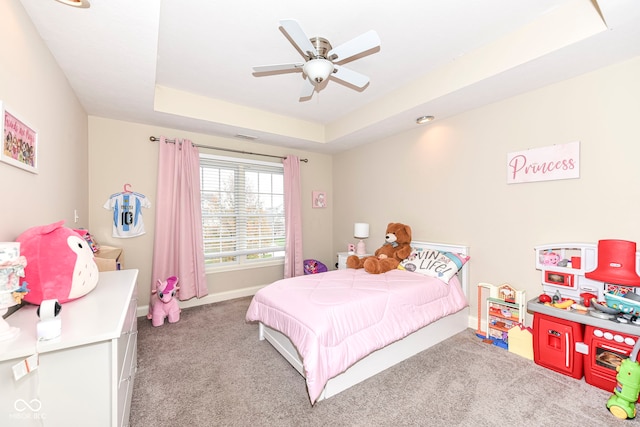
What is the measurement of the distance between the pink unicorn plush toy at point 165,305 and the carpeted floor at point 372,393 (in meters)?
0.50

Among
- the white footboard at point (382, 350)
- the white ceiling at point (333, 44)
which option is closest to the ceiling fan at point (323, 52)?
the white ceiling at point (333, 44)

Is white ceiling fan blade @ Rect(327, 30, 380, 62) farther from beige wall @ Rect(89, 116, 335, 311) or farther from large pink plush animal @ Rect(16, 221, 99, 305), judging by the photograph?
beige wall @ Rect(89, 116, 335, 311)

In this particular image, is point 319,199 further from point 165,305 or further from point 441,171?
point 165,305

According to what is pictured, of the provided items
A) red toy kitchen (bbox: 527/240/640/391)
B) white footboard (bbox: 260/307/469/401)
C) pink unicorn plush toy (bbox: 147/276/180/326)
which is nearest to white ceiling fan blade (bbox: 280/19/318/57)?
white footboard (bbox: 260/307/469/401)

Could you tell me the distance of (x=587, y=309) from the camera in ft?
6.72

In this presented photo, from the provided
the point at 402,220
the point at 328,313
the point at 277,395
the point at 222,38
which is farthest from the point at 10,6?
the point at 402,220

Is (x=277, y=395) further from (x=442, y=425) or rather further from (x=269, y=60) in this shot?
(x=269, y=60)

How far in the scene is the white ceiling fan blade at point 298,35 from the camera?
1.53 m

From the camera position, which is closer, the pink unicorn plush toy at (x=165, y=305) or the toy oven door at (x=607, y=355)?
the toy oven door at (x=607, y=355)

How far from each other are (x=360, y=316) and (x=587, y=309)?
1.74 meters

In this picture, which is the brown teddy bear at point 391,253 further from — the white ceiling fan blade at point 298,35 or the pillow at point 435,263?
the white ceiling fan blade at point 298,35

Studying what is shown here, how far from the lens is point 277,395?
189cm

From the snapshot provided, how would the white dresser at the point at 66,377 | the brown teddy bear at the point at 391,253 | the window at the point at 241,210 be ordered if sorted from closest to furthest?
the white dresser at the point at 66,377 → the brown teddy bear at the point at 391,253 → the window at the point at 241,210

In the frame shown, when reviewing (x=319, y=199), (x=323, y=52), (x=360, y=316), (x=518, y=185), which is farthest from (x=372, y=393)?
(x=319, y=199)
